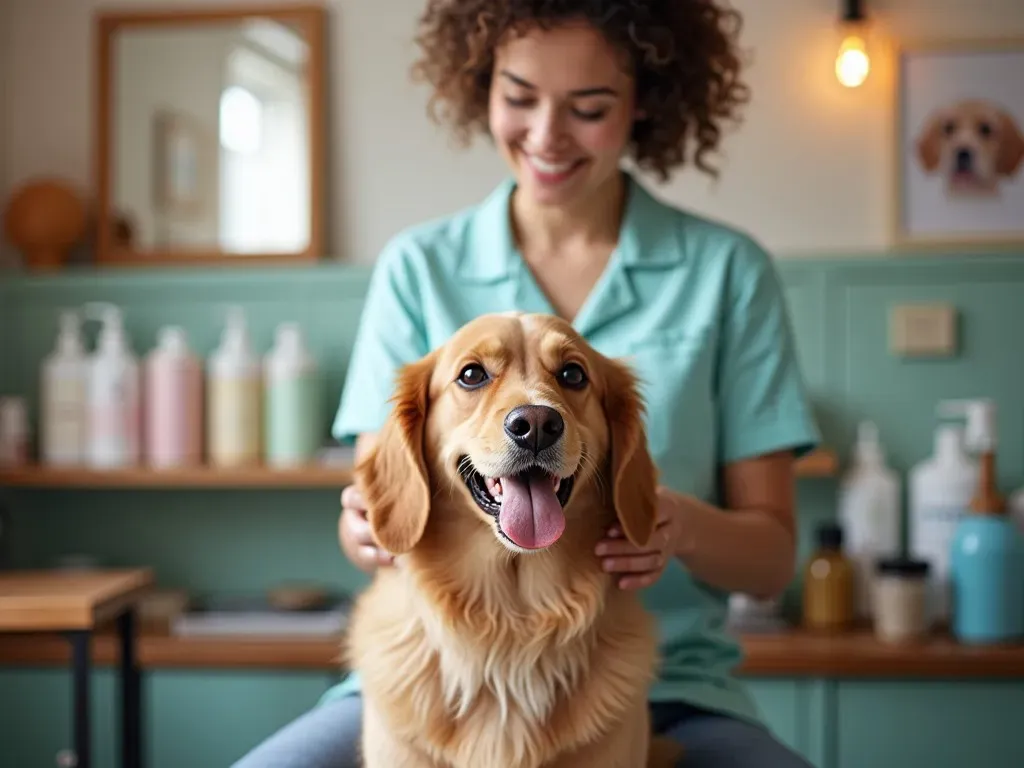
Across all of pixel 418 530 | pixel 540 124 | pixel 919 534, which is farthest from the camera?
pixel 919 534

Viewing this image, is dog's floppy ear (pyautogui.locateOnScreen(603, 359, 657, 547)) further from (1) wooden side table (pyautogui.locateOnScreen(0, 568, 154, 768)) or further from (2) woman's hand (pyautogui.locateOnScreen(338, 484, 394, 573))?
(1) wooden side table (pyautogui.locateOnScreen(0, 568, 154, 768))

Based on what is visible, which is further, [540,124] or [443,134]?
[443,134]

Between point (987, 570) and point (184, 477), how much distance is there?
4.90 feet

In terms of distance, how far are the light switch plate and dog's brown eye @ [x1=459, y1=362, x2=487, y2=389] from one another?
1.51 m

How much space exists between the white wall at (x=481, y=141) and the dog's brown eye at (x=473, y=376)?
4.70 ft

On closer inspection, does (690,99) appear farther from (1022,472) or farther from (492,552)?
(1022,472)

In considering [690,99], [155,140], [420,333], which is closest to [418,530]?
[420,333]

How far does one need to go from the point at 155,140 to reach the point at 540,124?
4.63ft

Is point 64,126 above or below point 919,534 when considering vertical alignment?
above

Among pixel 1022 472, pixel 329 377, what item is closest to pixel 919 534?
pixel 1022 472

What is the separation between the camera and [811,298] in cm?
246

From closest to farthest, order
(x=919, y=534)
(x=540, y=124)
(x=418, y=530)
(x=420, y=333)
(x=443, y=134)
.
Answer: (x=418, y=530) → (x=540, y=124) → (x=420, y=333) → (x=919, y=534) → (x=443, y=134)

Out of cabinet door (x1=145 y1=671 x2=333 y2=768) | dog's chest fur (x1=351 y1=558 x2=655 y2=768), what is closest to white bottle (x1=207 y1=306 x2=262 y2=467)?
cabinet door (x1=145 y1=671 x2=333 y2=768)

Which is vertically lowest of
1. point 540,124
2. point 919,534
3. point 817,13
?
point 919,534
